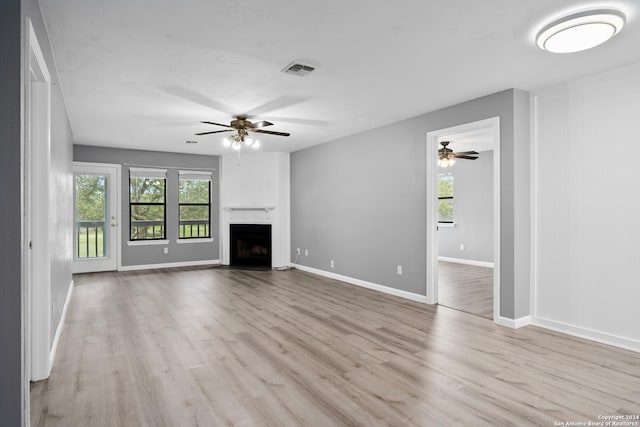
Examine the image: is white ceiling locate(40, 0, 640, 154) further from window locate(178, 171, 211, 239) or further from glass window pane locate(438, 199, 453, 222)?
glass window pane locate(438, 199, 453, 222)

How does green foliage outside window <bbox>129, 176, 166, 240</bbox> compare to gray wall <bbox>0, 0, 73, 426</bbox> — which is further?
green foliage outside window <bbox>129, 176, 166, 240</bbox>

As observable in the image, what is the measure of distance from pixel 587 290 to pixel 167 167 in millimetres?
7541

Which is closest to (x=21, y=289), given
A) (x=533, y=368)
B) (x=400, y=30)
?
(x=400, y=30)

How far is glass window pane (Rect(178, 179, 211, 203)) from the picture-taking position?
8141mm

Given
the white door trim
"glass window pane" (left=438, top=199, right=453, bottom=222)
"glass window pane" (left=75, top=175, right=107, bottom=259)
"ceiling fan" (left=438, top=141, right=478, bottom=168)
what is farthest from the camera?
"glass window pane" (left=438, top=199, right=453, bottom=222)

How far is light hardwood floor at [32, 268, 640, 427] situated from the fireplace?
322 cm

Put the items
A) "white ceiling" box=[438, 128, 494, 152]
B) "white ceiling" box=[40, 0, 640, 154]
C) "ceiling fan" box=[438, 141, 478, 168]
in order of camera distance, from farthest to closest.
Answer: "ceiling fan" box=[438, 141, 478, 168] → "white ceiling" box=[438, 128, 494, 152] → "white ceiling" box=[40, 0, 640, 154]

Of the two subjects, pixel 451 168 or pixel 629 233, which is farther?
pixel 451 168

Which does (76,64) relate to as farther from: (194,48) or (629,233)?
(629,233)

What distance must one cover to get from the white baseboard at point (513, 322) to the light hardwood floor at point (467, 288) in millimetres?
273

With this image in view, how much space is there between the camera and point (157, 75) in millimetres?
3523

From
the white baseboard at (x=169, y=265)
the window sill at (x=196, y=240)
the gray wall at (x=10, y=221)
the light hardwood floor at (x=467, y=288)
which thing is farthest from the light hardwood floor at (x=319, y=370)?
the window sill at (x=196, y=240)

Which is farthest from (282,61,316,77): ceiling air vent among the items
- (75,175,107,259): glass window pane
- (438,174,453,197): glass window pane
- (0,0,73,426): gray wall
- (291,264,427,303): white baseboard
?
(438,174,453,197): glass window pane

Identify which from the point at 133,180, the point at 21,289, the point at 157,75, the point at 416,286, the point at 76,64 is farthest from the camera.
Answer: the point at 133,180
